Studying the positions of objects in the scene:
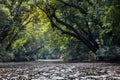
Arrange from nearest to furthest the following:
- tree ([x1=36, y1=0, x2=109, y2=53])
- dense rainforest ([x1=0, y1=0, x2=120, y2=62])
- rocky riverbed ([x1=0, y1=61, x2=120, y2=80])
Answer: rocky riverbed ([x1=0, y1=61, x2=120, y2=80]) < dense rainforest ([x1=0, y1=0, x2=120, y2=62]) < tree ([x1=36, y1=0, x2=109, y2=53])

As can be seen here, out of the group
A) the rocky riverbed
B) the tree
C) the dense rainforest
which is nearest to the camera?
the rocky riverbed

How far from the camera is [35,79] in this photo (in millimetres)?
12680

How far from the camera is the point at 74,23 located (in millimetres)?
43094

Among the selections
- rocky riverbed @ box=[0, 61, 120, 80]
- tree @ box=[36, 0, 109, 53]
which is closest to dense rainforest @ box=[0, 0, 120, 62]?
tree @ box=[36, 0, 109, 53]

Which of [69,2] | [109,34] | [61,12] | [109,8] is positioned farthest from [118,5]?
[61,12]

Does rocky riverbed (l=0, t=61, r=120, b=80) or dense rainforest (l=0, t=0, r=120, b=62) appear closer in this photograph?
rocky riverbed (l=0, t=61, r=120, b=80)

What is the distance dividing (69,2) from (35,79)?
1071 inches

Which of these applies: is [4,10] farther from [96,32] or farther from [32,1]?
[96,32]

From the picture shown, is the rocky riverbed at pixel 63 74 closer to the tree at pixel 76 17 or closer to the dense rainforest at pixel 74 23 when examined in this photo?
the dense rainforest at pixel 74 23

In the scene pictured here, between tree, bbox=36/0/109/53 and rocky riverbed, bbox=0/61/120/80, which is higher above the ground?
tree, bbox=36/0/109/53

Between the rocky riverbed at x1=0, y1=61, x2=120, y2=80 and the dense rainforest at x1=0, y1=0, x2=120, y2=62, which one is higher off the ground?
the dense rainforest at x1=0, y1=0, x2=120, y2=62

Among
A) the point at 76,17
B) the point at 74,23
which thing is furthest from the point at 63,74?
the point at 74,23

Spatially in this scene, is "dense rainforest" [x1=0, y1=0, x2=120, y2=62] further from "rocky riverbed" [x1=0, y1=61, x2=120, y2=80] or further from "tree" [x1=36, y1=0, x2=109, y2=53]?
"rocky riverbed" [x1=0, y1=61, x2=120, y2=80]

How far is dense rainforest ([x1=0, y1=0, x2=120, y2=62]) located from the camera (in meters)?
31.8
